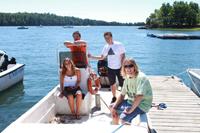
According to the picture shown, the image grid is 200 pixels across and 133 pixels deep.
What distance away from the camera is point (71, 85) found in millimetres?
7406

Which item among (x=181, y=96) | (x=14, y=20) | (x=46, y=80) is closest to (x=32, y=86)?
(x=46, y=80)

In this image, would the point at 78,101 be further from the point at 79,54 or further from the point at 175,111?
the point at 175,111

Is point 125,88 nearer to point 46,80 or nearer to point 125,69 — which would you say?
point 125,69

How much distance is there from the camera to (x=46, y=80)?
20.1 m

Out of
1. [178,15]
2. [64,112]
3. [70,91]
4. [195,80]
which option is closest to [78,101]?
[70,91]

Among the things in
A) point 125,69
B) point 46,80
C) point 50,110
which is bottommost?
point 46,80

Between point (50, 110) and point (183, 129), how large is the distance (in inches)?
107

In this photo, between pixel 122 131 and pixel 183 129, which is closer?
pixel 122 131

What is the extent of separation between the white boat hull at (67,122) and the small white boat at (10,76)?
695 centimetres

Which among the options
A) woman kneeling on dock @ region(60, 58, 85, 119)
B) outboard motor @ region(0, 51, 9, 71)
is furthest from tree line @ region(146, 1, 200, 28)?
woman kneeling on dock @ region(60, 58, 85, 119)

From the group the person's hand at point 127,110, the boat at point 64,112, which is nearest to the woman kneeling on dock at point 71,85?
the boat at point 64,112

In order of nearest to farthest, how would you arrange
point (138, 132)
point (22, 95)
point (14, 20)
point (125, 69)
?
point (138, 132) → point (125, 69) → point (22, 95) → point (14, 20)

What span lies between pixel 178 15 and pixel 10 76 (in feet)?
353

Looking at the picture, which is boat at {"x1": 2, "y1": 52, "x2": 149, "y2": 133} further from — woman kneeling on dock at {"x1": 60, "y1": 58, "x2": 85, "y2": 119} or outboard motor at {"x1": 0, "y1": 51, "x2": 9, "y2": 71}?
outboard motor at {"x1": 0, "y1": 51, "x2": 9, "y2": 71}
